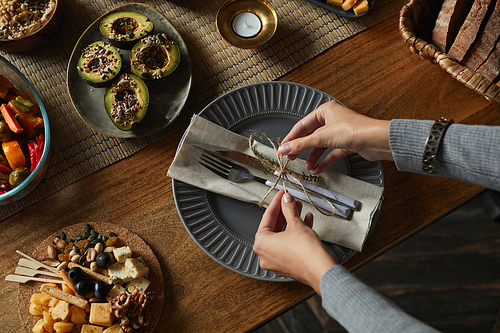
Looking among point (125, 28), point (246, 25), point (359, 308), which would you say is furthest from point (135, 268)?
point (246, 25)

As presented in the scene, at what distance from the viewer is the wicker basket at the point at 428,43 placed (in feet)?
3.18

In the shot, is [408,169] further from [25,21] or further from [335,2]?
[25,21]

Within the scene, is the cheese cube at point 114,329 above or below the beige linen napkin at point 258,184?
below

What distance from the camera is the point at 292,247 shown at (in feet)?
2.66

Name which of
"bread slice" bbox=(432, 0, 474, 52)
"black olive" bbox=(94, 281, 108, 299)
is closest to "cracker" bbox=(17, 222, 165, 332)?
"black olive" bbox=(94, 281, 108, 299)

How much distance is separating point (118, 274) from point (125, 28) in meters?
0.78

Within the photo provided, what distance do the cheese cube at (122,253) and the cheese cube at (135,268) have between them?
0.02 metres

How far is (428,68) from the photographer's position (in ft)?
3.89

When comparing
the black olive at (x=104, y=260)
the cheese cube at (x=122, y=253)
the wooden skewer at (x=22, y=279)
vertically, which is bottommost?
the wooden skewer at (x=22, y=279)

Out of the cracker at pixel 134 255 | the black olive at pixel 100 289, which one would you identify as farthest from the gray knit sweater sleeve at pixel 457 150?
the black olive at pixel 100 289

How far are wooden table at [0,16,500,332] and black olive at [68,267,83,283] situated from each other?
17 cm

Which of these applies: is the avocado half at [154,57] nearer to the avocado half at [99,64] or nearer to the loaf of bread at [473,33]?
the avocado half at [99,64]

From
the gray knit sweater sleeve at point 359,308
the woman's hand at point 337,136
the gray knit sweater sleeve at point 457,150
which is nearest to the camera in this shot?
the gray knit sweater sleeve at point 359,308

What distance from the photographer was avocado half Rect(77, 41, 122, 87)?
1.06 meters
